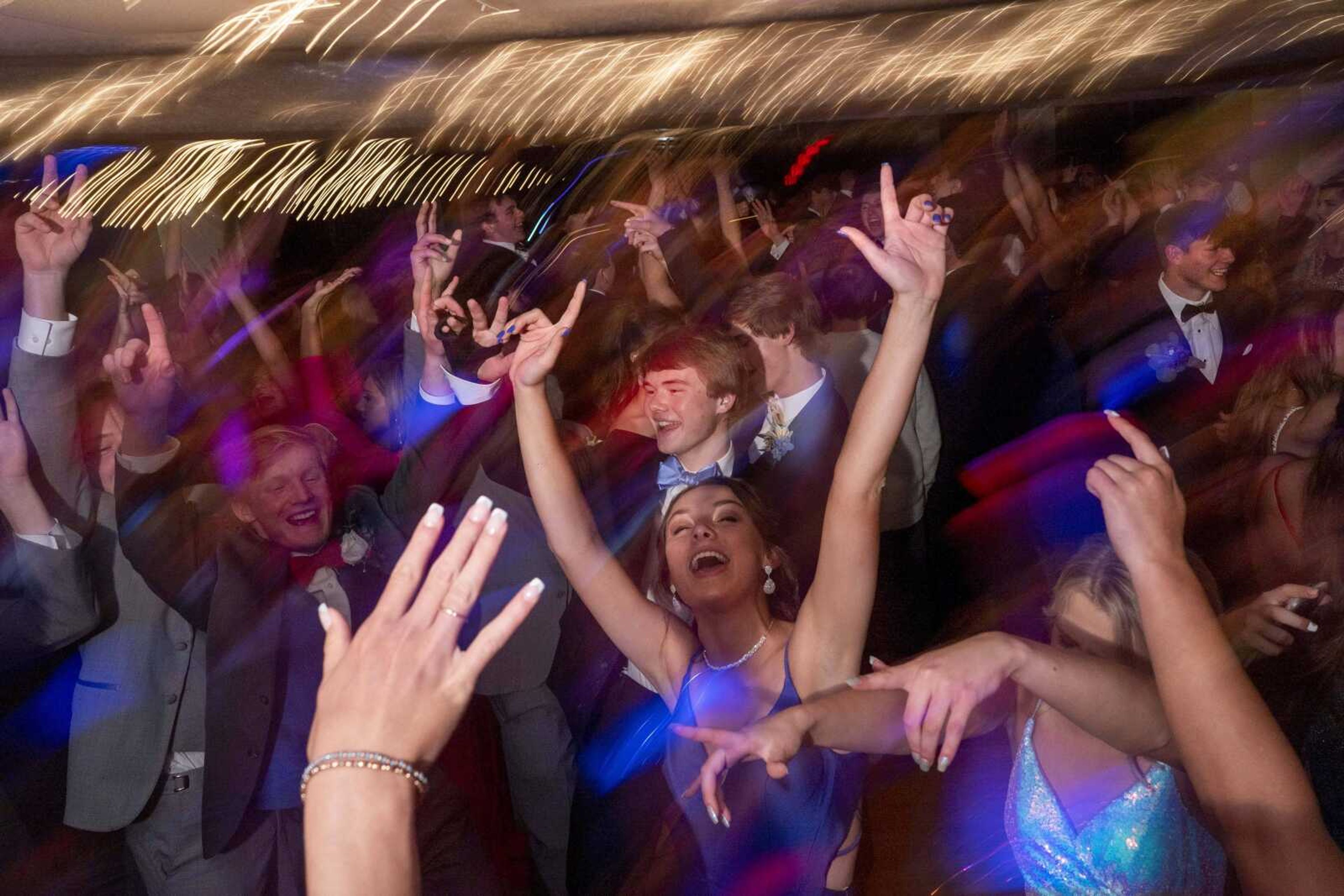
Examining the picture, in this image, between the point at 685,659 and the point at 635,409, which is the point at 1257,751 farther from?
the point at 635,409

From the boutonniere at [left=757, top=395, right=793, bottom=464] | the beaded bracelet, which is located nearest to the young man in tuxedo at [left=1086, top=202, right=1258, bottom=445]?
the boutonniere at [left=757, top=395, right=793, bottom=464]

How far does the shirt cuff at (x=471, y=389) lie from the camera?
2.56 metres

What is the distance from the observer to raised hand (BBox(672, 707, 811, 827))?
4.06 feet

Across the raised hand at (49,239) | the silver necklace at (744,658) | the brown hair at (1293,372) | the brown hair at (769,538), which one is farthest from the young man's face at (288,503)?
the brown hair at (1293,372)

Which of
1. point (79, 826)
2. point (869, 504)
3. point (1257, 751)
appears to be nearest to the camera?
point (1257, 751)

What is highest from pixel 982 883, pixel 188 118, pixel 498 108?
pixel 498 108

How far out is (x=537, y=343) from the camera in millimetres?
1995

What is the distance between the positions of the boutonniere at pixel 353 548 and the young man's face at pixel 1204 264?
2.78 metres

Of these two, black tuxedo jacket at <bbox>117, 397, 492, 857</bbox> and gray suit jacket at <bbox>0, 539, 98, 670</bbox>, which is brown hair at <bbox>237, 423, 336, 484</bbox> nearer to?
black tuxedo jacket at <bbox>117, 397, 492, 857</bbox>

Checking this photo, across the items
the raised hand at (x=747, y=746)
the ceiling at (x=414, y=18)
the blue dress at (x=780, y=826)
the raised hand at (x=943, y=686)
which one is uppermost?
the ceiling at (x=414, y=18)

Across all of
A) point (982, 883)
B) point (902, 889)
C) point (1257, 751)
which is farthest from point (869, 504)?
point (902, 889)

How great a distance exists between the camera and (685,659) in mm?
1948

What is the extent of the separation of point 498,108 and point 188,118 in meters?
1.48

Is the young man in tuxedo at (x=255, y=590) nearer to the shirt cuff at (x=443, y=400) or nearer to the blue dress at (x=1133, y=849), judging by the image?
the shirt cuff at (x=443, y=400)
